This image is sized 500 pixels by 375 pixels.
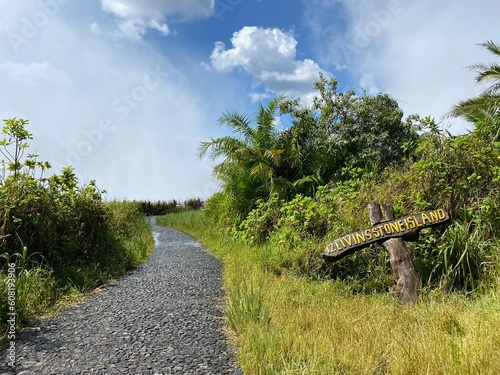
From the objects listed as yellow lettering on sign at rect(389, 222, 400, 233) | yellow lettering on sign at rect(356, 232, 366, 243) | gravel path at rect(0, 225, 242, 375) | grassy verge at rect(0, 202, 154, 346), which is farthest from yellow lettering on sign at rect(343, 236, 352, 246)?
grassy verge at rect(0, 202, 154, 346)

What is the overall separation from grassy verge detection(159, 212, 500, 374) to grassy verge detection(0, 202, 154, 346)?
227 cm

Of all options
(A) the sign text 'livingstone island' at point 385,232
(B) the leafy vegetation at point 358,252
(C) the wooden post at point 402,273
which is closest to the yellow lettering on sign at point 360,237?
(A) the sign text 'livingstone island' at point 385,232

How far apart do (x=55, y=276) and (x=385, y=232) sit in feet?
15.8

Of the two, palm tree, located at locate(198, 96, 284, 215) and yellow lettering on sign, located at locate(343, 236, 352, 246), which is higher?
palm tree, located at locate(198, 96, 284, 215)

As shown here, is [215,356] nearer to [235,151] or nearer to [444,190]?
[444,190]

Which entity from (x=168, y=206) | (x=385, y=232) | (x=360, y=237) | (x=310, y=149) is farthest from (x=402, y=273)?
(x=168, y=206)

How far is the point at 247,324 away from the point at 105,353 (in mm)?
1268

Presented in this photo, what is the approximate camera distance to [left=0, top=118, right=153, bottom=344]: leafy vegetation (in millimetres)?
4707

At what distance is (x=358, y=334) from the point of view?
3070 millimetres

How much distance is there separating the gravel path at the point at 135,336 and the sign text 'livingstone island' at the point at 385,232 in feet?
5.82

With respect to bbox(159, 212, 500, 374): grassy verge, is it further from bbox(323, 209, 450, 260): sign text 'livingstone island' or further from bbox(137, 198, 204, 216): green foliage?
bbox(137, 198, 204, 216): green foliage

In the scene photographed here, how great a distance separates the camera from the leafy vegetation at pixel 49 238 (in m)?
4.71

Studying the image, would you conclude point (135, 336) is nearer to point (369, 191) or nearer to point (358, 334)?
point (358, 334)

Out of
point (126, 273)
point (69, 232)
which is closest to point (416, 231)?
point (126, 273)
